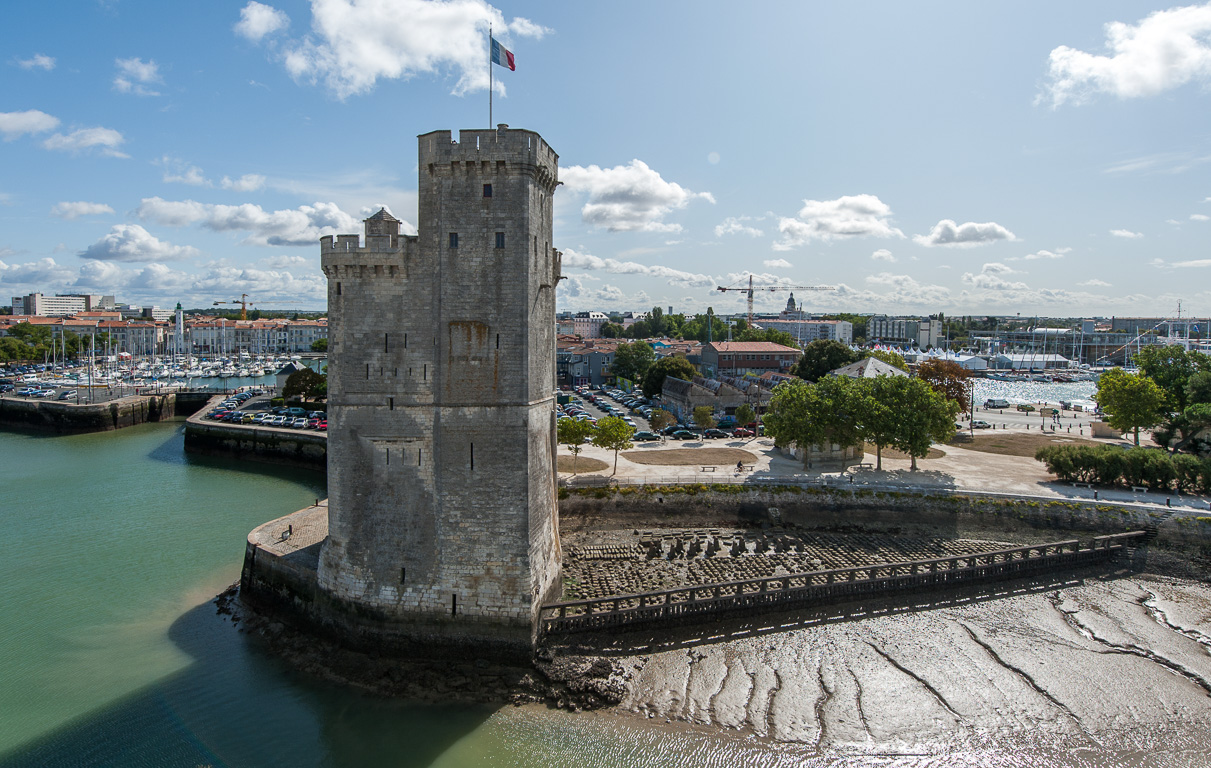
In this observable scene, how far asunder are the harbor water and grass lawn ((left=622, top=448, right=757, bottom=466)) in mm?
17546

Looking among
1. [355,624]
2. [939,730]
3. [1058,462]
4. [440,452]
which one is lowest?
[939,730]

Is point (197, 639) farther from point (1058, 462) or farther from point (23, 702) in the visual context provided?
point (1058, 462)

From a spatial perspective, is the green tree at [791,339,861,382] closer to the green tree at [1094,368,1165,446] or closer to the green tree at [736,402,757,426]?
the green tree at [736,402,757,426]

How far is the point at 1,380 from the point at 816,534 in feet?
359

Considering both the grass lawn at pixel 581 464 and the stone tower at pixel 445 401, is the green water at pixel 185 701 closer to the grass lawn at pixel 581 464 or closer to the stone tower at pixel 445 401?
the stone tower at pixel 445 401

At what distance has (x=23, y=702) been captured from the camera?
17.9m

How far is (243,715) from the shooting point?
57.4ft

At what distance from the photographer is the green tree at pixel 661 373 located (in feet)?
220

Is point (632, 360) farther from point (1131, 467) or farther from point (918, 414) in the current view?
point (1131, 467)

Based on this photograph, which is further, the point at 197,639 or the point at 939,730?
the point at 197,639

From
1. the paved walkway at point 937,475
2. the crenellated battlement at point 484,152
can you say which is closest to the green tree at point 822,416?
the paved walkway at point 937,475

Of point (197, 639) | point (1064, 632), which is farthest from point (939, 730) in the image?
point (197, 639)

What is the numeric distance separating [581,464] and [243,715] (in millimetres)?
23348

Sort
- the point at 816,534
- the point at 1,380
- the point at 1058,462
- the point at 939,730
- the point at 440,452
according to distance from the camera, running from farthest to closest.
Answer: the point at 1,380, the point at 1058,462, the point at 816,534, the point at 440,452, the point at 939,730
